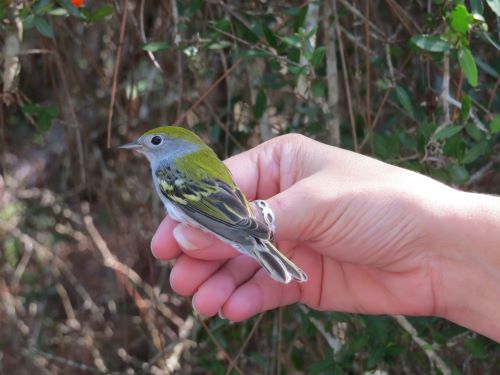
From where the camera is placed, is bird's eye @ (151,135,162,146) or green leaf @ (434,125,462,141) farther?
bird's eye @ (151,135,162,146)

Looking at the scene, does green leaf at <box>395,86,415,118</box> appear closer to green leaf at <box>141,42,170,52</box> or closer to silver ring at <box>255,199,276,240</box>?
green leaf at <box>141,42,170,52</box>

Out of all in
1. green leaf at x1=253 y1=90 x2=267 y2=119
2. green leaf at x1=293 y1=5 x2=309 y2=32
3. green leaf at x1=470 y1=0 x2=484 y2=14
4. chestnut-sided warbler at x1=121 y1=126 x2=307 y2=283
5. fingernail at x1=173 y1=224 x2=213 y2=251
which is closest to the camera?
chestnut-sided warbler at x1=121 y1=126 x2=307 y2=283

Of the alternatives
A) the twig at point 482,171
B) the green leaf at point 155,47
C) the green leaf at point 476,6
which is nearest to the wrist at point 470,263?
the green leaf at point 476,6

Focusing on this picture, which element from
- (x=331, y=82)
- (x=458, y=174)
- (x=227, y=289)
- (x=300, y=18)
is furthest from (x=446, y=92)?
(x=227, y=289)

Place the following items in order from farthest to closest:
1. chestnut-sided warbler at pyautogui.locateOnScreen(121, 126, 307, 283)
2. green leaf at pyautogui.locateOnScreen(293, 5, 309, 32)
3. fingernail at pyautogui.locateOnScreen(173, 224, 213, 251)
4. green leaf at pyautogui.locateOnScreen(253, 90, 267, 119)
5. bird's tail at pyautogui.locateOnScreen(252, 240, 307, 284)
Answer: green leaf at pyautogui.locateOnScreen(253, 90, 267, 119) → green leaf at pyautogui.locateOnScreen(293, 5, 309, 32) → fingernail at pyautogui.locateOnScreen(173, 224, 213, 251) → chestnut-sided warbler at pyautogui.locateOnScreen(121, 126, 307, 283) → bird's tail at pyautogui.locateOnScreen(252, 240, 307, 284)

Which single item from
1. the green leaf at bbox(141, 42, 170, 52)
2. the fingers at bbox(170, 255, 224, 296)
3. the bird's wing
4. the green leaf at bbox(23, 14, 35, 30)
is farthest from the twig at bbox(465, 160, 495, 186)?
the green leaf at bbox(23, 14, 35, 30)

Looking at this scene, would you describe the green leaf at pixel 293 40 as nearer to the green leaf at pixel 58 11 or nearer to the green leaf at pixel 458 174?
the green leaf at pixel 458 174

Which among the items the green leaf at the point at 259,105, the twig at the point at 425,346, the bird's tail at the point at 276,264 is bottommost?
the twig at the point at 425,346
